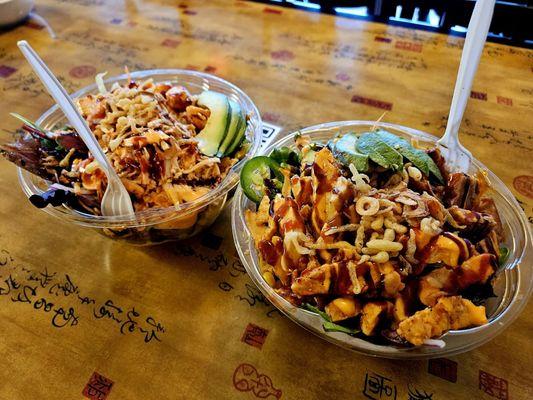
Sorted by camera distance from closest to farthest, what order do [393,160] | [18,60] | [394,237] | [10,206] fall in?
[394,237]
[393,160]
[10,206]
[18,60]

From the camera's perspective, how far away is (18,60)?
217 centimetres

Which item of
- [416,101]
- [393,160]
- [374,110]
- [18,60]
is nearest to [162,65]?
[18,60]

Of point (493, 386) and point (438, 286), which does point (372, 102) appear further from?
point (493, 386)

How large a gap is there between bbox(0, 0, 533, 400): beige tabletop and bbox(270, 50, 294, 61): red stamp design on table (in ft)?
0.04

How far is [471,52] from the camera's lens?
1016 mm

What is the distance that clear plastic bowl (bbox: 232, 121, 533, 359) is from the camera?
2.76ft

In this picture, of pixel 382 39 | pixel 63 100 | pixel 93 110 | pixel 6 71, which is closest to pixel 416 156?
pixel 63 100

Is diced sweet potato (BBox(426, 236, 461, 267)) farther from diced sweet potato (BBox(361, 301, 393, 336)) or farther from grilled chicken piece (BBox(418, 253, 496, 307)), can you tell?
diced sweet potato (BBox(361, 301, 393, 336))

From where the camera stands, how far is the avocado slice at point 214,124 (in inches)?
51.3

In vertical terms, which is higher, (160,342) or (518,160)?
(518,160)

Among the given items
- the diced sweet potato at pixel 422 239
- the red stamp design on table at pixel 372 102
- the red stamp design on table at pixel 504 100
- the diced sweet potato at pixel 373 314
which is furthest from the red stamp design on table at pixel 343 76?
the diced sweet potato at pixel 373 314

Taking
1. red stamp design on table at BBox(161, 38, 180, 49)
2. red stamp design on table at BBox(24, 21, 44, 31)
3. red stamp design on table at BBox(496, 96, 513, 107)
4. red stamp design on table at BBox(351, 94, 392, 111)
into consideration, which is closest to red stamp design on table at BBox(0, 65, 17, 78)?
red stamp design on table at BBox(24, 21, 44, 31)

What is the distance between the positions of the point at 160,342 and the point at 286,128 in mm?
1017

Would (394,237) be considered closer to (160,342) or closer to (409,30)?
(160,342)
